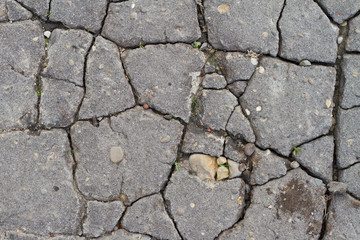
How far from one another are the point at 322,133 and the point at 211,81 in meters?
0.82

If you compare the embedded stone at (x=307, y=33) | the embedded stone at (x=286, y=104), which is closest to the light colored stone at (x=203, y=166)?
the embedded stone at (x=286, y=104)

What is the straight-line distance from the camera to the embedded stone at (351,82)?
2.41m

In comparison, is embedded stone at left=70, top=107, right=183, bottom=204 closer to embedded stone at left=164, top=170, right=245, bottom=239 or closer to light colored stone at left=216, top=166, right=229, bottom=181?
embedded stone at left=164, top=170, right=245, bottom=239

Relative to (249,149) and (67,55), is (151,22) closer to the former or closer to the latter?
(67,55)

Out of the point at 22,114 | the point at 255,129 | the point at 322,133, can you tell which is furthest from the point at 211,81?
the point at 22,114

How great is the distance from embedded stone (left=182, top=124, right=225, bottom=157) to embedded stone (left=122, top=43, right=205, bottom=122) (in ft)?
0.37

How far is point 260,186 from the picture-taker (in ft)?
7.77

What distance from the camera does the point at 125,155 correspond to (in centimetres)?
235

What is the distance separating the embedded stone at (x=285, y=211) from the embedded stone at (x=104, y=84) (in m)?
1.06

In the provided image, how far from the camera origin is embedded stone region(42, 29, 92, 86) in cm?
236

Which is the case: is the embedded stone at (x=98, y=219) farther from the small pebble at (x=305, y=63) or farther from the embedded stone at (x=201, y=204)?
the small pebble at (x=305, y=63)

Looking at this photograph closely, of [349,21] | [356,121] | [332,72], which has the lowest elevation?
[356,121]

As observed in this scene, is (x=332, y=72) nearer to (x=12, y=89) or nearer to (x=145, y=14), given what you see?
(x=145, y=14)

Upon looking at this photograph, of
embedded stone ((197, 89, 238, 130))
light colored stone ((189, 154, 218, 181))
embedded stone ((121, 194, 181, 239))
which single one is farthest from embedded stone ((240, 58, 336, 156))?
embedded stone ((121, 194, 181, 239))
